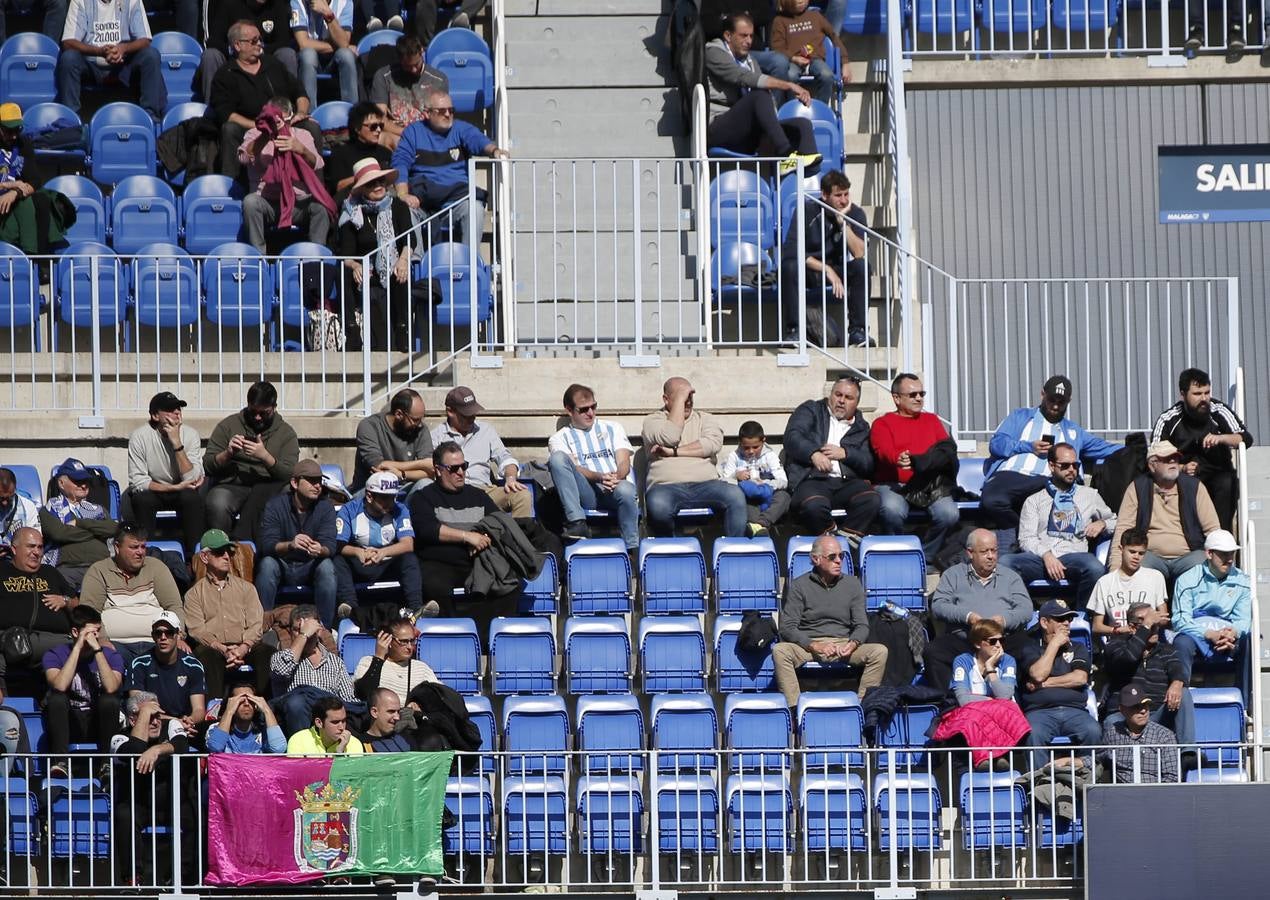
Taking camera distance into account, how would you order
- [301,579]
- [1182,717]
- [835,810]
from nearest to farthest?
[835,810] < [1182,717] < [301,579]

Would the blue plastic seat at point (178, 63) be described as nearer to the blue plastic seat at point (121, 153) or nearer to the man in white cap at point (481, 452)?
the blue plastic seat at point (121, 153)

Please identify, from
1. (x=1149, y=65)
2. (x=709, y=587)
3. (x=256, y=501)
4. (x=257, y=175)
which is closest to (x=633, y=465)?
(x=709, y=587)

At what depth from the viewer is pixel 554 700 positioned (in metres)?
15.2

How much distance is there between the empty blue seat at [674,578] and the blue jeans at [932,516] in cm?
126

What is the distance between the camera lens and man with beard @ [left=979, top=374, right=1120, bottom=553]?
1656 cm

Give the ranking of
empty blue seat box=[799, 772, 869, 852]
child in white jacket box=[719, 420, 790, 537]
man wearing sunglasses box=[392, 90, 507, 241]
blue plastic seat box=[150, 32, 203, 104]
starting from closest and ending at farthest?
empty blue seat box=[799, 772, 869, 852] < child in white jacket box=[719, 420, 790, 537] < man wearing sunglasses box=[392, 90, 507, 241] < blue plastic seat box=[150, 32, 203, 104]

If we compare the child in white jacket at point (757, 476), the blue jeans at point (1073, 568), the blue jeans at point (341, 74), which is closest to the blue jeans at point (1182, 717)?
the blue jeans at point (1073, 568)

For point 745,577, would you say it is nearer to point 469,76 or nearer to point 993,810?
point 993,810

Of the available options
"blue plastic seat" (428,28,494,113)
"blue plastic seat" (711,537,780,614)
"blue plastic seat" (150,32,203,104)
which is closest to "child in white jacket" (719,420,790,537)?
"blue plastic seat" (711,537,780,614)

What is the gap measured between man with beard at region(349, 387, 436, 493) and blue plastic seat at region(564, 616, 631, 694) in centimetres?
173

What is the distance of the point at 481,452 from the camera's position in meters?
16.9

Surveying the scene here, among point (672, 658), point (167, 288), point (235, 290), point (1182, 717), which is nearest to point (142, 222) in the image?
point (167, 288)

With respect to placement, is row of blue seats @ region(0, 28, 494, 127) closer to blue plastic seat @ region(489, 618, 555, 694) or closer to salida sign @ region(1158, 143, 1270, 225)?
salida sign @ region(1158, 143, 1270, 225)

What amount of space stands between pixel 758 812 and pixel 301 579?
10.9 ft
